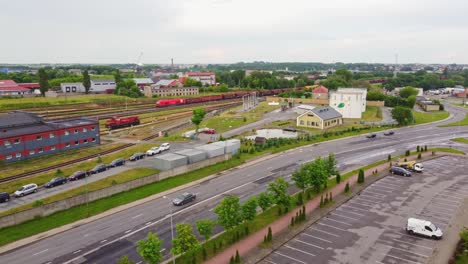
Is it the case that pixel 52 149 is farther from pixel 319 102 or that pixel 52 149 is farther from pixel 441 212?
pixel 319 102

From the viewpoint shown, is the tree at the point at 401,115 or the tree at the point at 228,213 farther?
the tree at the point at 401,115

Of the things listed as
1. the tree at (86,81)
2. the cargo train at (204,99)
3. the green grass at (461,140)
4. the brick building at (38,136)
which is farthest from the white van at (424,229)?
the tree at (86,81)

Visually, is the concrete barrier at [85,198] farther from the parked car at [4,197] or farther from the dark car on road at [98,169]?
the dark car on road at [98,169]

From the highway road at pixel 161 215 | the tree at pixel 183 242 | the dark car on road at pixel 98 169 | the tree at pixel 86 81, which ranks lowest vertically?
the highway road at pixel 161 215

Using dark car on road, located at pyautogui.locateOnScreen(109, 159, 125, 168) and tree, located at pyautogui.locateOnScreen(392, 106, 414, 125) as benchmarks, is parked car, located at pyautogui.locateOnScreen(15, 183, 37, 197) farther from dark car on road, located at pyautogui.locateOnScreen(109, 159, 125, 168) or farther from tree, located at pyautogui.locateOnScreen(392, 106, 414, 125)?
tree, located at pyautogui.locateOnScreen(392, 106, 414, 125)

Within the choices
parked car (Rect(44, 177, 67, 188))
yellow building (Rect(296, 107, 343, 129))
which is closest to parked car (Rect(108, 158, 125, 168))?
parked car (Rect(44, 177, 67, 188))

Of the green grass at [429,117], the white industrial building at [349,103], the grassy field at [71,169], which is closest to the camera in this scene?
the grassy field at [71,169]
